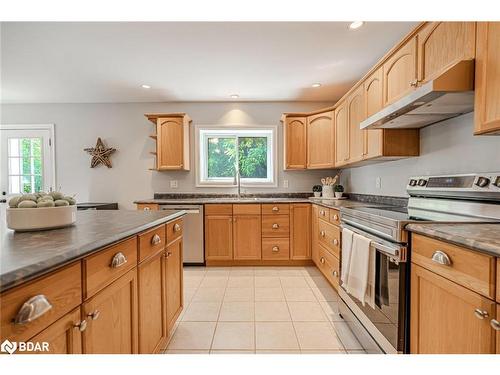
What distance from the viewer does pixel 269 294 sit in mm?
2418

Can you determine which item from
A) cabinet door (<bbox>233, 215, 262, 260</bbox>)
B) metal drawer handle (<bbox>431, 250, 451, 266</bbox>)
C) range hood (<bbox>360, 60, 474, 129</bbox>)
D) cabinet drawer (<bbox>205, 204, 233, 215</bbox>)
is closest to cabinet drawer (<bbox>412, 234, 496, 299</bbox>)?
metal drawer handle (<bbox>431, 250, 451, 266</bbox>)

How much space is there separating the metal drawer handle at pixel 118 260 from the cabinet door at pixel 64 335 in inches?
7.9

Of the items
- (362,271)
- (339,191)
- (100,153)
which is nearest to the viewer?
(362,271)

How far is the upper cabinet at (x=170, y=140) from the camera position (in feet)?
11.7

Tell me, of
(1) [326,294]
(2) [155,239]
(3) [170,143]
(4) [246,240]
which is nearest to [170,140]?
(3) [170,143]

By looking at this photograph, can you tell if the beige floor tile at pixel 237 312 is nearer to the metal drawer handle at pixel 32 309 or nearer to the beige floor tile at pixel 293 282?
the beige floor tile at pixel 293 282

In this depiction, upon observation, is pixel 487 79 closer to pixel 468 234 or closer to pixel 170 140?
pixel 468 234

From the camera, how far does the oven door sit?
1.20 m

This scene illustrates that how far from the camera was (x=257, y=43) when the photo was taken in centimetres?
227

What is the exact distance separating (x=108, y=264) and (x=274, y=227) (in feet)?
8.15
